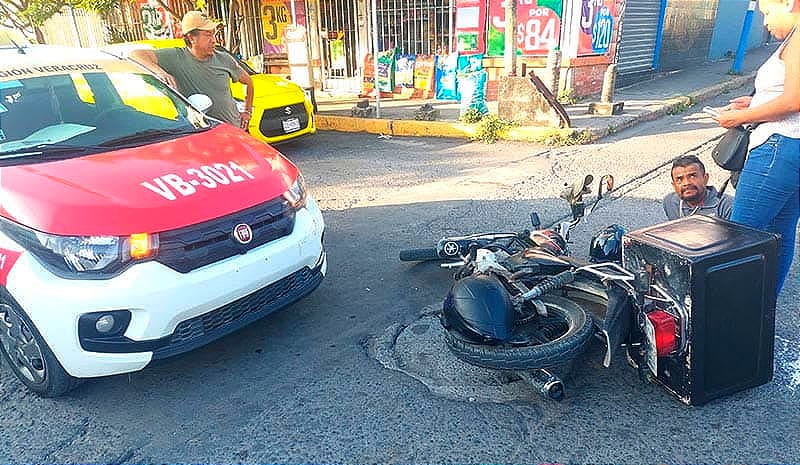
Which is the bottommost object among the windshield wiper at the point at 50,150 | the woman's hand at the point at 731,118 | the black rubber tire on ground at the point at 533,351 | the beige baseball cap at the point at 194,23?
the black rubber tire on ground at the point at 533,351

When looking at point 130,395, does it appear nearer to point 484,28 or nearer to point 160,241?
point 160,241

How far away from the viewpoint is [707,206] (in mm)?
3691

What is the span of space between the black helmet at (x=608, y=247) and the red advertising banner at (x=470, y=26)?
334 inches

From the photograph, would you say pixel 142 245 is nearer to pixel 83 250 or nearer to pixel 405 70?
pixel 83 250

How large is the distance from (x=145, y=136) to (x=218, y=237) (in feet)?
3.89

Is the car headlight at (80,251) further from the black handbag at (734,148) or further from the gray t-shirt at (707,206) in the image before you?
the gray t-shirt at (707,206)

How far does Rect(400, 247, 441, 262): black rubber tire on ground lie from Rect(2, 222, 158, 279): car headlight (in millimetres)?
2028

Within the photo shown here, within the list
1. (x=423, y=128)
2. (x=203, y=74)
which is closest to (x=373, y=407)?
(x=203, y=74)

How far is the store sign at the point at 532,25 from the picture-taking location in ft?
33.4

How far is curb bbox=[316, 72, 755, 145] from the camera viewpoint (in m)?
8.13

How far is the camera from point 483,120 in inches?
350

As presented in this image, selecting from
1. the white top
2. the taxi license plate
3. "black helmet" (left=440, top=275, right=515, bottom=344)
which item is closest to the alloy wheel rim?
"black helmet" (left=440, top=275, right=515, bottom=344)

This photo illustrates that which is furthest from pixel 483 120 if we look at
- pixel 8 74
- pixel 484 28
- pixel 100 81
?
pixel 8 74

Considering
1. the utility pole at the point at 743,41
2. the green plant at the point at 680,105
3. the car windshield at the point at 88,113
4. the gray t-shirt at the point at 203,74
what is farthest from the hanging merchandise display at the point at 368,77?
the utility pole at the point at 743,41
